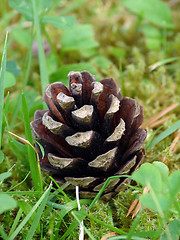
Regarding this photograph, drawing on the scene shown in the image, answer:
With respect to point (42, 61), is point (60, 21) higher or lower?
higher

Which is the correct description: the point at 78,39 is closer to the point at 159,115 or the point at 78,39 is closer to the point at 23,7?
the point at 23,7

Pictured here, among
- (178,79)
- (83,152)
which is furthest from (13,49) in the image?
(83,152)

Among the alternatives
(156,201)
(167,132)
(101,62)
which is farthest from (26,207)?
(101,62)

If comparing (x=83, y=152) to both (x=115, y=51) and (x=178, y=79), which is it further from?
(x=115, y=51)

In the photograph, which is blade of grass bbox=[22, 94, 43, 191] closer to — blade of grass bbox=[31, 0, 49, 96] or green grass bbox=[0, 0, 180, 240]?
green grass bbox=[0, 0, 180, 240]

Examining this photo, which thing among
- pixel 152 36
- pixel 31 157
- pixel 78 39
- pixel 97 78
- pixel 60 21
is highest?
pixel 60 21

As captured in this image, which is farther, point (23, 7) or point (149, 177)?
point (23, 7)
